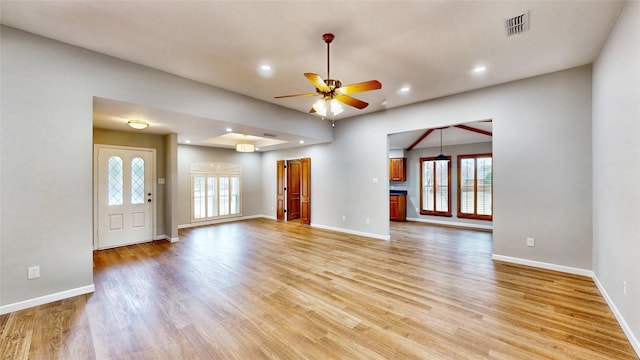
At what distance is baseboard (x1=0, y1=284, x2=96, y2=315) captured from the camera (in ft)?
8.98

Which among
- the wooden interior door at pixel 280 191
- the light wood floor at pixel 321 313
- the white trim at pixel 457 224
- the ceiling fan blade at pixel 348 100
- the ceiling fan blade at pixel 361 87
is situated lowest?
the light wood floor at pixel 321 313

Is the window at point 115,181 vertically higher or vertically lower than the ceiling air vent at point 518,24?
lower

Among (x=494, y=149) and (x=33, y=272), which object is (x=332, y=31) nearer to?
(x=494, y=149)

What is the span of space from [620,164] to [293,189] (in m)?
7.63

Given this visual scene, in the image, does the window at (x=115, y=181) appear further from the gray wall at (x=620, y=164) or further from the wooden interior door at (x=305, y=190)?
the gray wall at (x=620, y=164)

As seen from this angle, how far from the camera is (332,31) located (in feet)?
9.15

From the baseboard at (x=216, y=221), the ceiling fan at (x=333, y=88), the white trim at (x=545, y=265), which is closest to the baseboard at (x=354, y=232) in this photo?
the white trim at (x=545, y=265)

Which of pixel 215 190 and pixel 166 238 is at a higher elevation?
pixel 215 190

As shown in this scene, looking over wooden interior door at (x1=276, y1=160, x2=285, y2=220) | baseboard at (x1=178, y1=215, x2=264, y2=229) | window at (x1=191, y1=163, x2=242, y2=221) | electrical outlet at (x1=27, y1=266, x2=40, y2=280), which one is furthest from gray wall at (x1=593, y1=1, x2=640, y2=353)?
window at (x1=191, y1=163, x2=242, y2=221)

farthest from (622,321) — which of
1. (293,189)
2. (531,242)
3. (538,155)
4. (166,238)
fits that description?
(293,189)

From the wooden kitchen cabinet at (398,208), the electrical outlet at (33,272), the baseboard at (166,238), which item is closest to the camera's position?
the electrical outlet at (33,272)

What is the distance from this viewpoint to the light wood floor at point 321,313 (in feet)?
7.07

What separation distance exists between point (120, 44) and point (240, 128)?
230cm

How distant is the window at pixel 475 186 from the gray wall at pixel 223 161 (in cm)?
682
